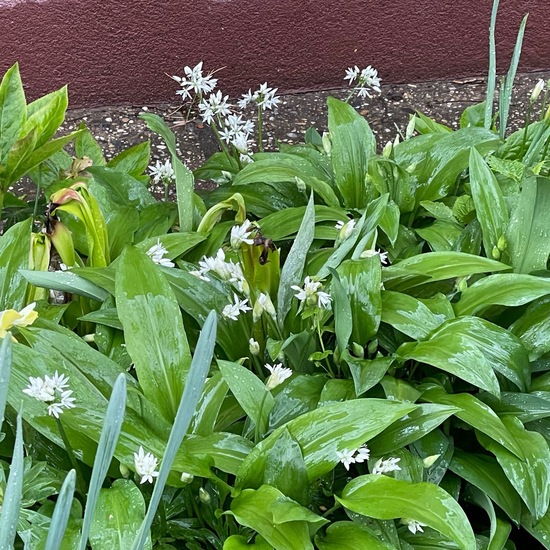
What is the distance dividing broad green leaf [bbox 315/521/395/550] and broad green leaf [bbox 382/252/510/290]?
53 centimetres

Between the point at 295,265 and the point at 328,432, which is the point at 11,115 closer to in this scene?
the point at 295,265

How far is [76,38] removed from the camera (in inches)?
108

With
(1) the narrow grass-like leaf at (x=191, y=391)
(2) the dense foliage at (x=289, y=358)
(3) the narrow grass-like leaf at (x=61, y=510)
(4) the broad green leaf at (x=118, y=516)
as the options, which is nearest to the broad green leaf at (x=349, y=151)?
(2) the dense foliage at (x=289, y=358)

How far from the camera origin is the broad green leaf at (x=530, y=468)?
130 centimetres

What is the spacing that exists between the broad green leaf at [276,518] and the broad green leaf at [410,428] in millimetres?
194

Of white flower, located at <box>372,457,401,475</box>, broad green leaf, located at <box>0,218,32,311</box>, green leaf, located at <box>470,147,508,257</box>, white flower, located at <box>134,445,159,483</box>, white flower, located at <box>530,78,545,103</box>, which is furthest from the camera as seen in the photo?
white flower, located at <box>530,78,545,103</box>

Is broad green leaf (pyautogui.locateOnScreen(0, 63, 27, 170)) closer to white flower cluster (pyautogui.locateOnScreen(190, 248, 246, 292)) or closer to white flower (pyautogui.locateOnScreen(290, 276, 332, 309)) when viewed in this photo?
white flower cluster (pyautogui.locateOnScreen(190, 248, 246, 292))

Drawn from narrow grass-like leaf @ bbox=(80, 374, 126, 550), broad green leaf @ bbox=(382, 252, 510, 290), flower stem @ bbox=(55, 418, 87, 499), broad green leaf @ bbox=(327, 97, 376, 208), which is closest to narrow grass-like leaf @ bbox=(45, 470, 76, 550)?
narrow grass-like leaf @ bbox=(80, 374, 126, 550)

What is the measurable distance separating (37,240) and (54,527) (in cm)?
101

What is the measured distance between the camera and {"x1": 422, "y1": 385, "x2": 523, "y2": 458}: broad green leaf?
51.8 inches

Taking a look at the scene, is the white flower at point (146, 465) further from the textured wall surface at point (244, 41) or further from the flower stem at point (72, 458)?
the textured wall surface at point (244, 41)

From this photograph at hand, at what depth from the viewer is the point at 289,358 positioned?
1.52 meters

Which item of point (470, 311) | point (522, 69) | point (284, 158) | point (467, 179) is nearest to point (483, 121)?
point (467, 179)

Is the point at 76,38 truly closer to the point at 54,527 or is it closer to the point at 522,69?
the point at 522,69
